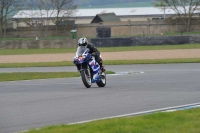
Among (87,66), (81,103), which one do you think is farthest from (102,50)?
(81,103)

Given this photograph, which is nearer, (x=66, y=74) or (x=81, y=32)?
(x=66, y=74)

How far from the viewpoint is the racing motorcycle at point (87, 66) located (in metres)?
16.7

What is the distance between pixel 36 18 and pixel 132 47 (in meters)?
39.9

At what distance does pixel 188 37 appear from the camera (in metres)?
45.9

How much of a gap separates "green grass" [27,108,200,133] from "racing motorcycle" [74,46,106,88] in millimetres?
7078

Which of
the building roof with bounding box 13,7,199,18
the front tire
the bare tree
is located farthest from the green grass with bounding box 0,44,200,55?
the building roof with bounding box 13,7,199,18

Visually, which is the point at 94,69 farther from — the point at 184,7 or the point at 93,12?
the point at 93,12

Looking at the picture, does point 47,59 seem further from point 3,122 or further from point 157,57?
point 3,122

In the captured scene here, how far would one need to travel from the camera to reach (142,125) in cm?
881

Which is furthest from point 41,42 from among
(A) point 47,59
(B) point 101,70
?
(B) point 101,70

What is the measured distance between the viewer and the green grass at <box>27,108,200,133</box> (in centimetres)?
841

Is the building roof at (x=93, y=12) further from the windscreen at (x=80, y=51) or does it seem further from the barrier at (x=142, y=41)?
the windscreen at (x=80, y=51)

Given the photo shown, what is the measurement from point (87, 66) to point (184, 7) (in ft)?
194

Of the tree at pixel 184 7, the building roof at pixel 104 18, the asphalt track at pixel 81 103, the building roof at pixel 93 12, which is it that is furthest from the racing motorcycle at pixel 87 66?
the building roof at pixel 104 18
